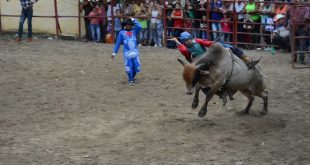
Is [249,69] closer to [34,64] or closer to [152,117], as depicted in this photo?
[152,117]

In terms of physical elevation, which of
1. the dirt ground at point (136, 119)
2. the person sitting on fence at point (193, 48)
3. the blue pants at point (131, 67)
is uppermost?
the person sitting on fence at point (193, 48)

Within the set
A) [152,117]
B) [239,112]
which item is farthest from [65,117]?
[239,112]

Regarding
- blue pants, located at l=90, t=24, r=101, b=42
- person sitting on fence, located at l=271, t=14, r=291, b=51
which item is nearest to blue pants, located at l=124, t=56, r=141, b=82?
person sitting on fence, located at l=271, t=14, r=291, b=51

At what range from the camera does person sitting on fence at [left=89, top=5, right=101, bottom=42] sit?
18.2 meters

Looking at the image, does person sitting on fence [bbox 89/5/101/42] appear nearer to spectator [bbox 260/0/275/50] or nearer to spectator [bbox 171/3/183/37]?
spectator [bbox 171/3/183/37]

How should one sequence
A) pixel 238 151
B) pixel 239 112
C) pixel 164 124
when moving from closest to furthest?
pixel 238 151
pixel 164 124
pixel 239 112

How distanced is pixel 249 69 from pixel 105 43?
385 inches

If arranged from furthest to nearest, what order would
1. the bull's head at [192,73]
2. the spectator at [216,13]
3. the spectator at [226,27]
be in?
the spectator at [216,13] < the spectator at [226,27] < the bull's head at [192,73]

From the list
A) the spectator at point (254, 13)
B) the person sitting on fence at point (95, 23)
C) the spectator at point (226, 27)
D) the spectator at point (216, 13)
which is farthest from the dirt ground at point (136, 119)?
the person sitting on fence at point (95, 23)

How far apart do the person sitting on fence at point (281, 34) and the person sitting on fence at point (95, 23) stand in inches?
223

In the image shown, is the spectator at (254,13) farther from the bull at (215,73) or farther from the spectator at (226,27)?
the bull at (215,73)

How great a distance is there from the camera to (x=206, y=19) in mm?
16375

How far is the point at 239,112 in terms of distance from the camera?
962cm

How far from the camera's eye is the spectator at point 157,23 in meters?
17.4
